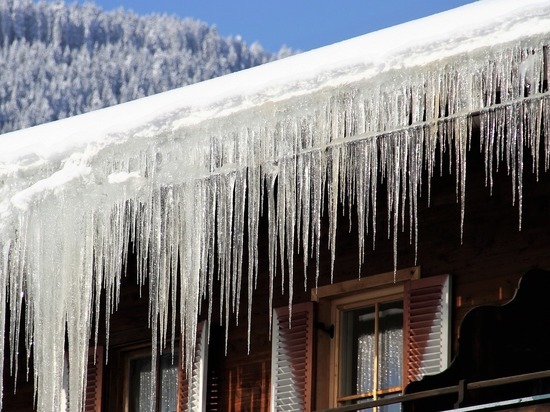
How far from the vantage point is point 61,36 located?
122 meters

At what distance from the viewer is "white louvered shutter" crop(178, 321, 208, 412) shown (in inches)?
520

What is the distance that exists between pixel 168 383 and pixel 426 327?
289 cm

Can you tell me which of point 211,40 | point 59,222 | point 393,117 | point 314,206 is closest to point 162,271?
point 59,222

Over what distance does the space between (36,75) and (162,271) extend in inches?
4114

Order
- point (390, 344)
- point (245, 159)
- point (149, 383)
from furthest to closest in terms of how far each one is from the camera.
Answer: point (149, 383), point (390, 344), point (245, 159)

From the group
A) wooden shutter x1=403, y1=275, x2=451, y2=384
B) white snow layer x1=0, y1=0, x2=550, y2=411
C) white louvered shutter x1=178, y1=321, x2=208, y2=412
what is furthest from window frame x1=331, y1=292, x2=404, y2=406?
white louvered shutter x1=178, y1=321, x2=208, y2=412

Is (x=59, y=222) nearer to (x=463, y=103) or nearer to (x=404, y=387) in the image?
(x=404, y=387)

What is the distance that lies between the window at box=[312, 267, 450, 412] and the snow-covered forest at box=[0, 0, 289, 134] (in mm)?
91598

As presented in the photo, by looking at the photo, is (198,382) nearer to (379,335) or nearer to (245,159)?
(379,335)

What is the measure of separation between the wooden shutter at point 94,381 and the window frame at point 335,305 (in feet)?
7.62

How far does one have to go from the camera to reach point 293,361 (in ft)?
41.8

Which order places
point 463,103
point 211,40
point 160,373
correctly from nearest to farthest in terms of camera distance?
point 463,103, point 160,373, point 211,40

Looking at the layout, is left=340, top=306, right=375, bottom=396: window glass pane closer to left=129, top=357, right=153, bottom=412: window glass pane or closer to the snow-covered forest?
left=129, top=357, right=153, bottom=412: window glass pane

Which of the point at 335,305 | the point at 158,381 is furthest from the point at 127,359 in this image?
the point at 335,305
